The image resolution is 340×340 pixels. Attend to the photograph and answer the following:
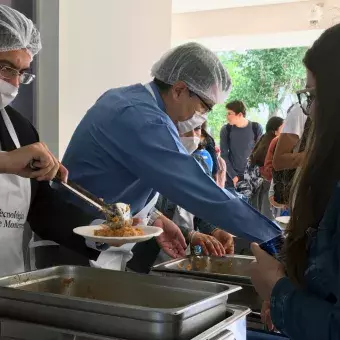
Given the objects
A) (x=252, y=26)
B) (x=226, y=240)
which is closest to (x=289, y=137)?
(x=226, y=240)

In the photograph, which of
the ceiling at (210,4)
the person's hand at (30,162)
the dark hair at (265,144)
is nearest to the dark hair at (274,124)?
the dark hair at (265,144)

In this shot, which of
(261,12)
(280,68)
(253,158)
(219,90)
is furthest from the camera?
(280,68)

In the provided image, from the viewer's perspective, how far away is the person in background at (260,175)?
149 inches

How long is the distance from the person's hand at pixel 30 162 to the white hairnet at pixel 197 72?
1.92 feet

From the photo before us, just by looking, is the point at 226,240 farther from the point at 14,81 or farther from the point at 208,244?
the point at 14,81

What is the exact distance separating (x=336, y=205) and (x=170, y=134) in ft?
2.42

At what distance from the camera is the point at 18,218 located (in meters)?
1.29

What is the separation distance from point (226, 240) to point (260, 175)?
219 centimetres

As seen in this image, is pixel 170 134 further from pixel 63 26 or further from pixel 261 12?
pixel 261 12

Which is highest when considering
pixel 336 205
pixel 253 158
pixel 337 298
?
pixel 336 205

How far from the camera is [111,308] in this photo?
0.78 meters

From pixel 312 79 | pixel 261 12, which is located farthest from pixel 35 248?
pixel 261 12

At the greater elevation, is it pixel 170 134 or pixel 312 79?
pixel 312 79

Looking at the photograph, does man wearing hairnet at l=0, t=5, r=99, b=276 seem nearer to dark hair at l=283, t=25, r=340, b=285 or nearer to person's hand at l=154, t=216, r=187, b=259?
person's hand at l=154, t=216, r=187, b=259
